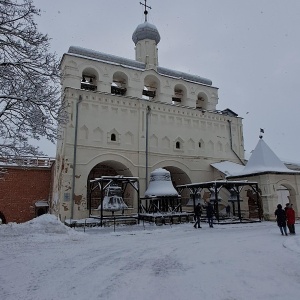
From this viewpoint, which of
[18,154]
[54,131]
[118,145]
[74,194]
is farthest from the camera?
[118,145]

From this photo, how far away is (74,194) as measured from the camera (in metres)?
15.6

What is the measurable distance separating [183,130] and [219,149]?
3.32 metres

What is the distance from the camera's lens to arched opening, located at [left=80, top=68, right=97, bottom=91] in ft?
60.6

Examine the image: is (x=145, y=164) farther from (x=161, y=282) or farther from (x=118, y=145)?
(x=161, y=282)

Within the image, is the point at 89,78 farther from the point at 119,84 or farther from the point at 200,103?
the point at 200,103

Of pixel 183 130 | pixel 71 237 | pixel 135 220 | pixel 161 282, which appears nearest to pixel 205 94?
pixel 183 130

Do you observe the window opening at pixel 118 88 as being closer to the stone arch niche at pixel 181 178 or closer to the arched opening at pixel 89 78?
the arched opening at pixel 89 78

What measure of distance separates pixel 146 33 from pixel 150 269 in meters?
18.7

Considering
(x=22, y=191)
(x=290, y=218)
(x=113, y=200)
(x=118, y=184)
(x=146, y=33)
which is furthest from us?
(x=146, y=33)

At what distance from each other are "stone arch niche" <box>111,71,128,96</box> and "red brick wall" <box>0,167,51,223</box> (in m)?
7.27

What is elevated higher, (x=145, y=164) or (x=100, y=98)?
(x=100, y=98)

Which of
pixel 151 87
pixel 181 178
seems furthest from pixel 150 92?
pixel 181 178

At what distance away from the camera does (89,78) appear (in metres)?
19.2

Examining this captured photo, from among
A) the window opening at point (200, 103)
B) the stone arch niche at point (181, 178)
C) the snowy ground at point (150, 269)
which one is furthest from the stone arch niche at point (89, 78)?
the snowy ground at point (150, 269)
